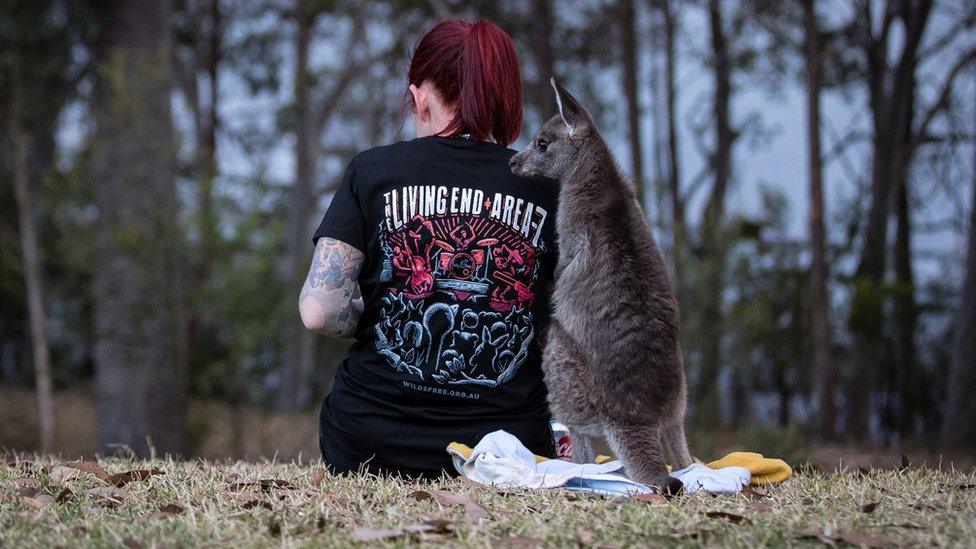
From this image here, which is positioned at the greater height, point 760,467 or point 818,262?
point 818,262

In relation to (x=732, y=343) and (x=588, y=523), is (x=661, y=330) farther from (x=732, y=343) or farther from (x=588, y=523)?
(x=732, y=343)

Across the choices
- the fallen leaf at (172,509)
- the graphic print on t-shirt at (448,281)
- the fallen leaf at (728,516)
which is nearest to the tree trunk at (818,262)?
the graphic print on t-shirt at (448,281)

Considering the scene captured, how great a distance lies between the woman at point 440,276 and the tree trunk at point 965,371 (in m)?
9.70

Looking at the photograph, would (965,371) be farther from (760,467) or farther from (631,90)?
(760,467)

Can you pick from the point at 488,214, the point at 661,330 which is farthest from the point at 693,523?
the point at 488,214

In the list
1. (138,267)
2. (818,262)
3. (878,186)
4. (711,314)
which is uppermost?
(878,186)

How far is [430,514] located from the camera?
345cm

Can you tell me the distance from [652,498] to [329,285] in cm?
156

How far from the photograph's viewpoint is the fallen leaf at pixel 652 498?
366cm

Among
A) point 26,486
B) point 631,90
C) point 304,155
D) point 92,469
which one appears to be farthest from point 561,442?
point 304,155

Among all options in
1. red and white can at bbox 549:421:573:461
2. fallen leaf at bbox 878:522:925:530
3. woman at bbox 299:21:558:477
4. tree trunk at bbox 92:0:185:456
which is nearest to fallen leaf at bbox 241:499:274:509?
woman at bbox 299:21:558:477

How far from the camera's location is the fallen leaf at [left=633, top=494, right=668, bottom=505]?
366cm

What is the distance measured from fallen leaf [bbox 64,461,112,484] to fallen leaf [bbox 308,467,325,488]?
0.85 metres

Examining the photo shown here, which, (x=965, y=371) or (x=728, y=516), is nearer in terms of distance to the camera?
(x=728, y=516)
